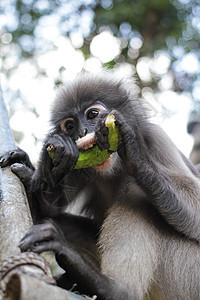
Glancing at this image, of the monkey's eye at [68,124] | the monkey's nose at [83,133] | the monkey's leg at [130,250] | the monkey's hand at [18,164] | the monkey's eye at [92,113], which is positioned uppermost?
the monkey's eye at [92,113]

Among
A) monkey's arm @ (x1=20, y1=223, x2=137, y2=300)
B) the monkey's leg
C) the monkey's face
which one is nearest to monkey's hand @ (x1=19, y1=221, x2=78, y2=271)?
monkey's arm @ (x1=20, y1=223, x2=137, y2=300)

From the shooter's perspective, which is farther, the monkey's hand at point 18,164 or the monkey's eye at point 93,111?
the monkey's eye at point 93,111

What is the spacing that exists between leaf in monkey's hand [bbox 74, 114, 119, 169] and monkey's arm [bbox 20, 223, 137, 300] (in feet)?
2.68

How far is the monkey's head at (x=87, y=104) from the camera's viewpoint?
3.59 m

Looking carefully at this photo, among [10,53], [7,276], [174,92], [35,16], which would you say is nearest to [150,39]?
[174,92]

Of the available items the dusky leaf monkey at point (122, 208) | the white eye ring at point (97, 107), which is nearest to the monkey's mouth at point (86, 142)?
the dusky leaf monkey at point (122, 208)

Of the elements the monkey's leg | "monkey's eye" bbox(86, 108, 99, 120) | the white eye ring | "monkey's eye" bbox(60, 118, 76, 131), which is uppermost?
Answer: the white eye ring

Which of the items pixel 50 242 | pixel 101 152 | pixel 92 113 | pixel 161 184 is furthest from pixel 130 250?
pixel 92 113

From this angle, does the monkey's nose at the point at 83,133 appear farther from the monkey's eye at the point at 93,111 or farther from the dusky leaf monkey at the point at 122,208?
the monkey's eye at the point at 93,111

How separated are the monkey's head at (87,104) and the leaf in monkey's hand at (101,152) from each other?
0.25m

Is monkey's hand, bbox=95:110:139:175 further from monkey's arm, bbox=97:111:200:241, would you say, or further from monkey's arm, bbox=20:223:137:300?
monkey's arm, bbox=20:223:137:300

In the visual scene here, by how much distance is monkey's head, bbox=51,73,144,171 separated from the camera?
359cm

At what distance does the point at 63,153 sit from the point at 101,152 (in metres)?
0.39

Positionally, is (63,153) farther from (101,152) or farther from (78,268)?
(78,268)
